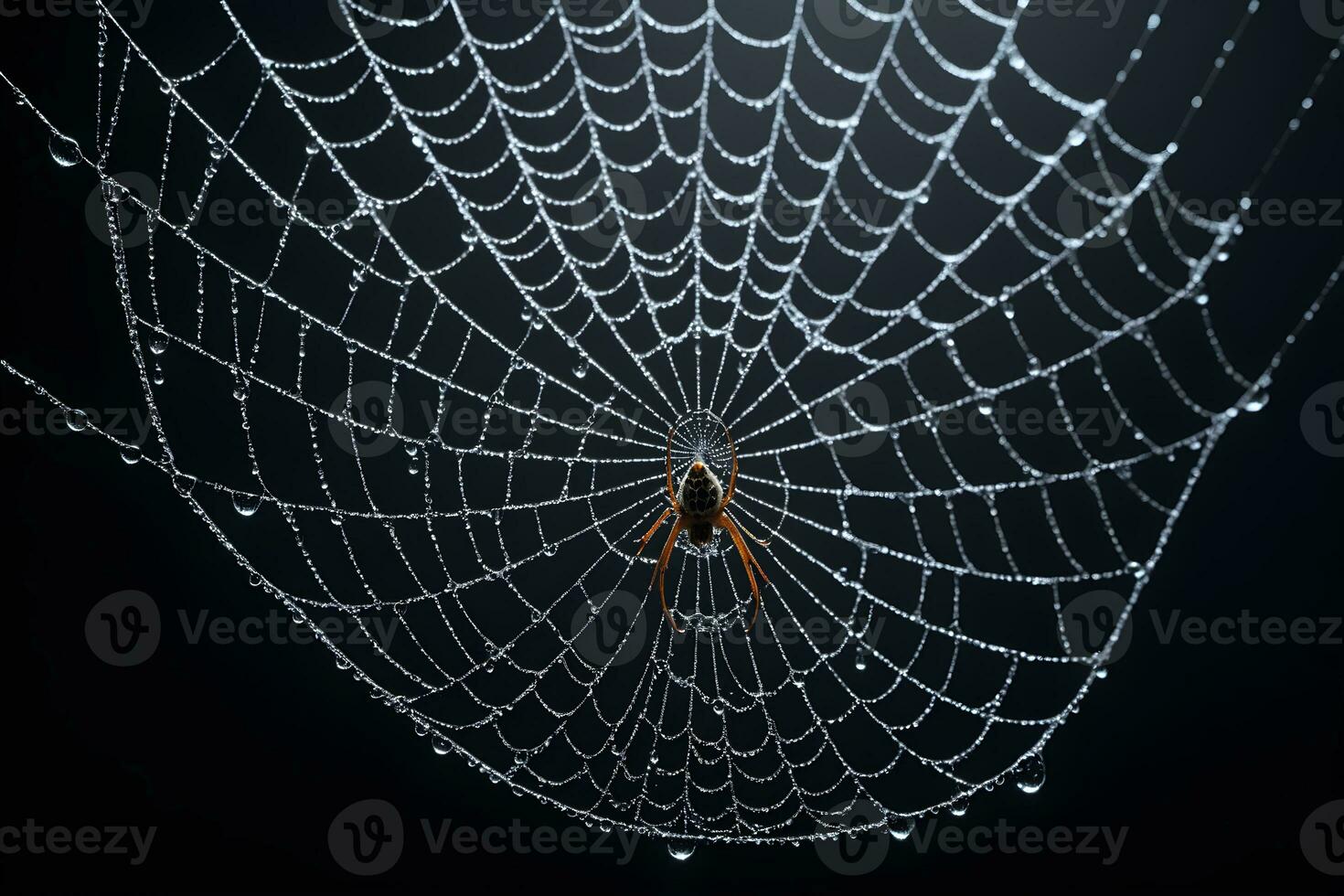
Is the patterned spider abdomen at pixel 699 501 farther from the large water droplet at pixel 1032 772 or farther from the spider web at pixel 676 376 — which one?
the large water droplet at pixel 1032 772

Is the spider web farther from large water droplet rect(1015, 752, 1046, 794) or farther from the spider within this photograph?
the spider

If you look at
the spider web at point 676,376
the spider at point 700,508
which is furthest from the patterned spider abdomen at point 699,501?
the spider web at point 676,376

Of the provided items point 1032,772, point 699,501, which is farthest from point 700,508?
point 1032,772

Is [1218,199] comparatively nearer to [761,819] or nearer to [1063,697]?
[1063,697]

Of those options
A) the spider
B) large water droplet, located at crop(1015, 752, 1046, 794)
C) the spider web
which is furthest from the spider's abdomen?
large water droplet, located at crop(1015, 752, 1046, 794)

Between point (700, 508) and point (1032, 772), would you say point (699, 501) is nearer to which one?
point (700, 508)

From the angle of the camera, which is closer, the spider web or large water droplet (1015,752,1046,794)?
large water droplet (1015,752,1046,794)

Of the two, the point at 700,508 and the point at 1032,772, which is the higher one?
the point at 700,508
